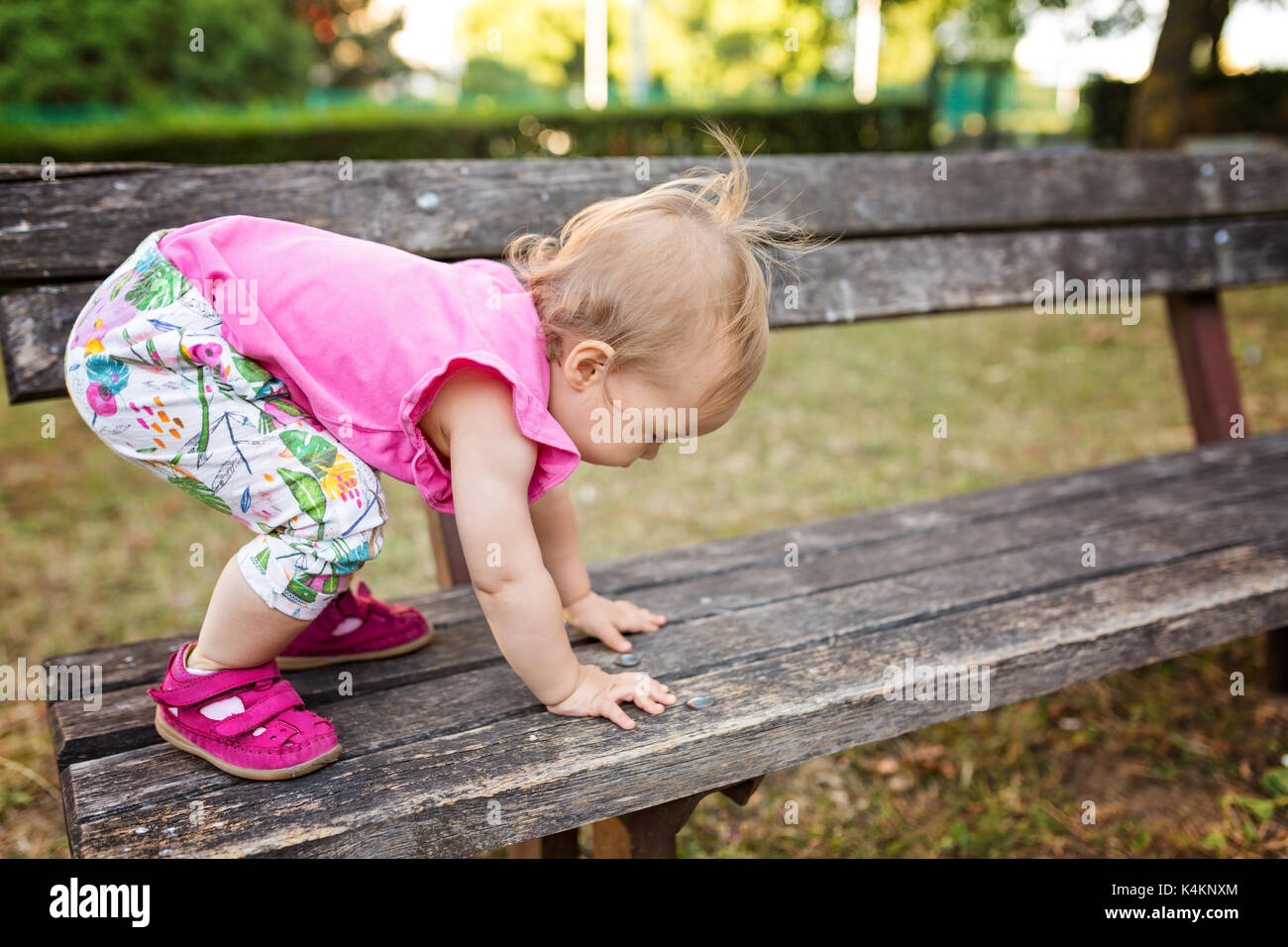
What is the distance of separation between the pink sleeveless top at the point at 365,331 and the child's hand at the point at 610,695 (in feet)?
0.90

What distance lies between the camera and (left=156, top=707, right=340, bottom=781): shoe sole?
123 cm

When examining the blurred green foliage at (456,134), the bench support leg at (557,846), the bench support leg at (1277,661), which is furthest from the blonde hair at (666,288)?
the blurred green foliage at (456,134)

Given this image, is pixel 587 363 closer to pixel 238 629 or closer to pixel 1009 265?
pixel 238 629

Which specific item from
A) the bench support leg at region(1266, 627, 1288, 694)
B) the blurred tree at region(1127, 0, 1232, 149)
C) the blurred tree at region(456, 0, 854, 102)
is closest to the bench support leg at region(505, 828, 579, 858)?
the bench support leg at region(1266, 627, 1288, 694)

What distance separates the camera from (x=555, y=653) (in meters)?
1.36

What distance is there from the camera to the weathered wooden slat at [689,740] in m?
1.14

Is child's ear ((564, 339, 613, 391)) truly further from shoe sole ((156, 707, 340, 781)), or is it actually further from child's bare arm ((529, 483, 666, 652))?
shoe sole ((156, 707, 340, 781))

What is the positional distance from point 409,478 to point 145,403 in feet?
1.19

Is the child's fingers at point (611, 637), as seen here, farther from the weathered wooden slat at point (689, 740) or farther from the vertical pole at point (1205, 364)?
the vertical pole at point (1205, 364)

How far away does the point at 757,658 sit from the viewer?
1.54m

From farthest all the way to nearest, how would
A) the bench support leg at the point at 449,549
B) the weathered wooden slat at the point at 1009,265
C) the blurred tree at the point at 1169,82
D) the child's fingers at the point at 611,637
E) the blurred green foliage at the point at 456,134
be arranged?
the blurred green foliage at the point at 456,134 → the blurred tree at the point at 1169,82 → the weathered wooden slat at the point at 1009,265 → the bench support leg at the point at 449,549 → the child's fingers at the point at 611,637

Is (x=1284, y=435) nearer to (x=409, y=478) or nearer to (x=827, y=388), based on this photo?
(x=409, y=478)

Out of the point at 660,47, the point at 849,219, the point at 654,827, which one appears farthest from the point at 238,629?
the point at 660,47

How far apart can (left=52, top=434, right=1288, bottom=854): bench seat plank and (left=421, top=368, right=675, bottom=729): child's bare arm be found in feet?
0.17
